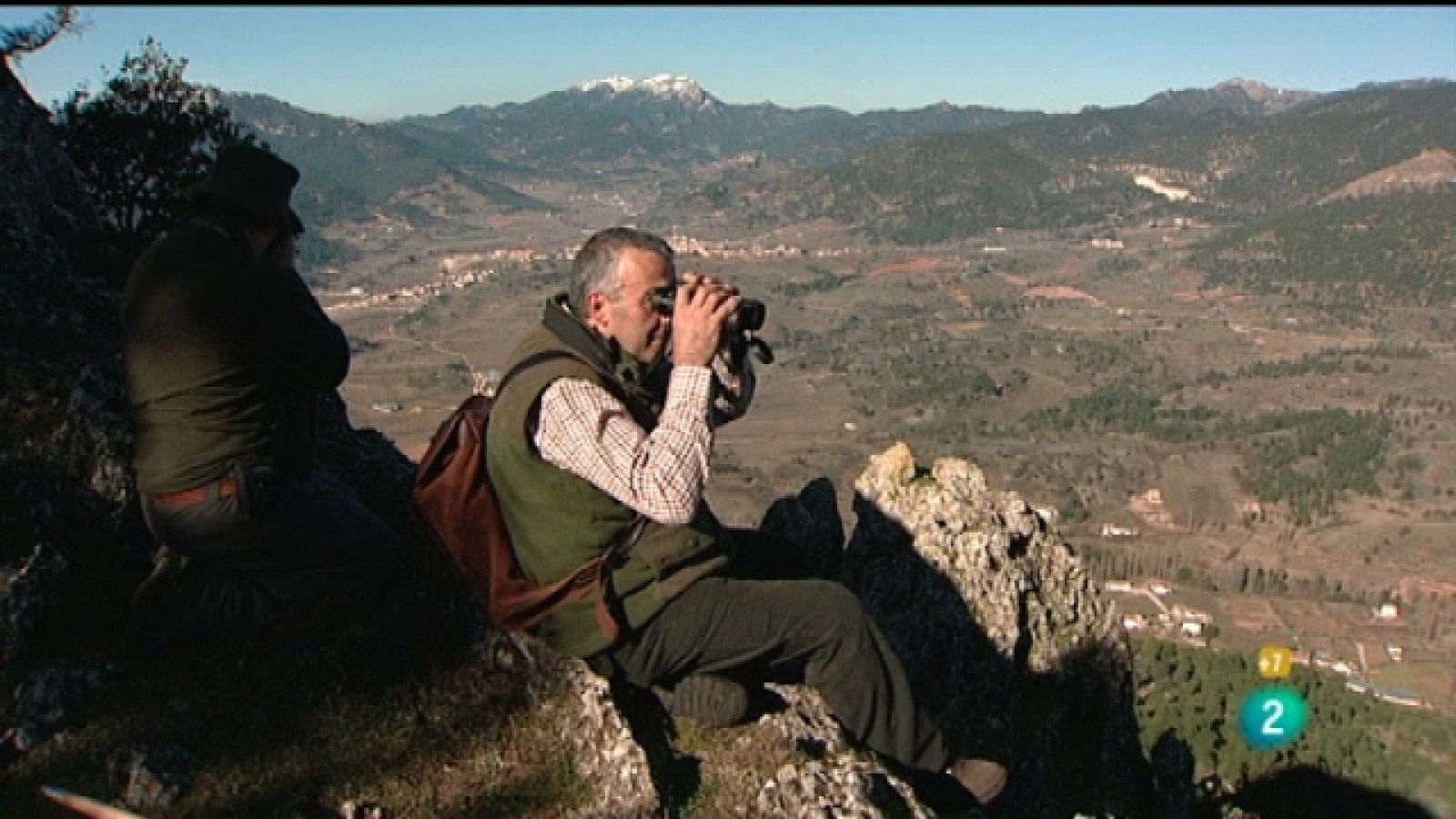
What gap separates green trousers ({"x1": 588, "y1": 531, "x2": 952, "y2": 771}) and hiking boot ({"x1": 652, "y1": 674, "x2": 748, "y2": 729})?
0.07m

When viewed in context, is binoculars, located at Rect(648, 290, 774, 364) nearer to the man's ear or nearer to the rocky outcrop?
the man's ear

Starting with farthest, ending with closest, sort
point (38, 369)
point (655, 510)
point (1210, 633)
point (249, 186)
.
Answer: point (1210, 633) < point (38, 369) < point (249, 186) < point (655, 510)

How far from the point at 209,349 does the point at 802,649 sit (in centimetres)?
375

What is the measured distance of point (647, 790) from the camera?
230 inches

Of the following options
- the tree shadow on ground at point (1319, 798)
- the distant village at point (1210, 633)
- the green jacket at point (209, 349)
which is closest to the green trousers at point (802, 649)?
the green jacket at point (209, 349)

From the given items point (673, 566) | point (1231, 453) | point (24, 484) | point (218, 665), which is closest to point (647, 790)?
point (673, 566)

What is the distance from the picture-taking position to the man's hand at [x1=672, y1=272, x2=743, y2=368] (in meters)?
5.03

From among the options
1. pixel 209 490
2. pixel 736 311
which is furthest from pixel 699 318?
pixel 209 490

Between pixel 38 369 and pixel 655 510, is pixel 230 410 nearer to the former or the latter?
pixel 655 510

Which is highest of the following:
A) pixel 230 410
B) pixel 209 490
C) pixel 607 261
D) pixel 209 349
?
pixel 607 261

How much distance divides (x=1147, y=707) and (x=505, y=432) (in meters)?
30.9

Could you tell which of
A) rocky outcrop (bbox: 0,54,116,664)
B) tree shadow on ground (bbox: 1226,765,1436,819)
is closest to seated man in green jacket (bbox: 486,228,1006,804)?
rocky outcrop (bbox: 0,54,116,664)

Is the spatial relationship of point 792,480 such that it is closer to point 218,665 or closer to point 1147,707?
point 1147,707

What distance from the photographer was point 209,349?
592 centimetres
